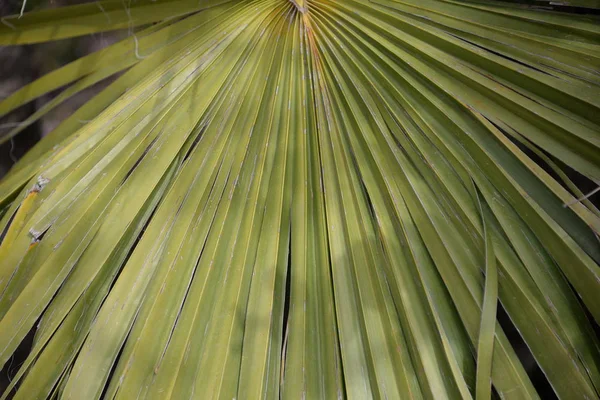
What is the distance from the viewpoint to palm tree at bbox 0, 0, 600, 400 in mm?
575

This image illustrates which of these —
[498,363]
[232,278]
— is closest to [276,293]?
[232,278]

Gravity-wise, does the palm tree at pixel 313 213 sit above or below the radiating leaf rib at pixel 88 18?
below

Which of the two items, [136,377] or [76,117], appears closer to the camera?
[136,377]

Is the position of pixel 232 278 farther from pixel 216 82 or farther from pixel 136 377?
pixel 216 82

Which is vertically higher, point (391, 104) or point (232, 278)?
point (391, 104)

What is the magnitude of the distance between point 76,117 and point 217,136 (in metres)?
0.23

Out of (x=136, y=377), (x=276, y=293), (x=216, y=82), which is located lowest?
(x=136, y=377)

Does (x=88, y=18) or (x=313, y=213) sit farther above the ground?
(x=88, y=18)

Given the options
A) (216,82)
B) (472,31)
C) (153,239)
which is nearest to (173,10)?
(216,82)

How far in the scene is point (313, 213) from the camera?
2.33 ft

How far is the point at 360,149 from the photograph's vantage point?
0.72 metres

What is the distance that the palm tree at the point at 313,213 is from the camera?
1.89 ft

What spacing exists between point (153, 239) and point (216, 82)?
29cm

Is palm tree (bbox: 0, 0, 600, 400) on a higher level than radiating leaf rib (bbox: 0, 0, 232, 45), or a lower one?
lower
